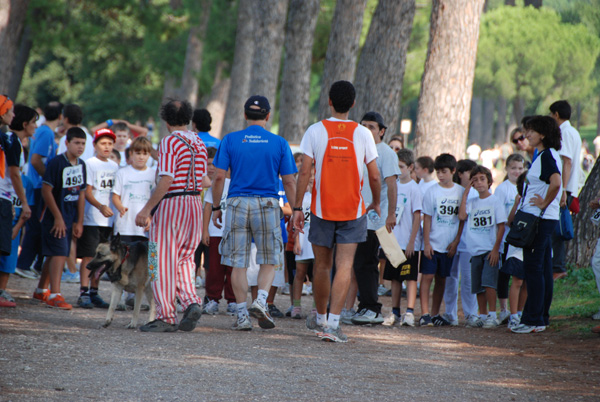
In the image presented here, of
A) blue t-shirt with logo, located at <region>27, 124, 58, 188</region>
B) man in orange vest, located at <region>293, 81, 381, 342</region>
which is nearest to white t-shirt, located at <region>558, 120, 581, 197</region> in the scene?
man in orange vest, located at <region>293, 81, 381, 342</region>

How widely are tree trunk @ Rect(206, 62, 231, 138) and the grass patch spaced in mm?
25134

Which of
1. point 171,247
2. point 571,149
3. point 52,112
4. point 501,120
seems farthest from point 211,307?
point 501,120

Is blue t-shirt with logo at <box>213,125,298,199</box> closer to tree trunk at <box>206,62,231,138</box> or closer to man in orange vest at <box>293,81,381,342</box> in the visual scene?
man in orange vest at <box>293,81,381,342</box>

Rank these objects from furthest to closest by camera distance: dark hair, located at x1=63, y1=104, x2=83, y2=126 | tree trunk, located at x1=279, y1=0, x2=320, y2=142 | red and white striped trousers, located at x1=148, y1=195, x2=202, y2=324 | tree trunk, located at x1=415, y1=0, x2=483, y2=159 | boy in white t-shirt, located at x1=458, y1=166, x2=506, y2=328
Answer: tree trunk, located at x1=279, y1=0, x2=320, y2=142 < tree trunk, located at x1=415, y1=0, x2=483, y2=159 < dark hair, located at x1=63, y1=104, x2=83, y2=126 < boy in white t-shirt, located at x1=458, y1=166, x2=506, y2=328 < red and white striped trousers, located at x1=148, y1=195, x2=202, y2=324

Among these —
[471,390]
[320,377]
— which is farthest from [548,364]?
[320,377]

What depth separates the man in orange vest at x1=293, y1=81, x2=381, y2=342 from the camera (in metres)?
7.68

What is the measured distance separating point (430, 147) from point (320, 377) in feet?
30.3

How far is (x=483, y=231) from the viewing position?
9422 millimetres

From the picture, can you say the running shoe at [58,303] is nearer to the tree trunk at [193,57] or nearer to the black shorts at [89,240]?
the black shorts at [89,240]

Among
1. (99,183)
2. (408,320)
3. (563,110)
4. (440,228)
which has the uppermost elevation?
(563,110)

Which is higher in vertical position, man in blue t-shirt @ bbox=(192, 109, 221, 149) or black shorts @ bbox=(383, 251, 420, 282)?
man in blue t-shirt @ bbox=(192, 109, 221, 149)

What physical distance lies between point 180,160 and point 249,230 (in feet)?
3.08

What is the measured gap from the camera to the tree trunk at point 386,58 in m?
16.0

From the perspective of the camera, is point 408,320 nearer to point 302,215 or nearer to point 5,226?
point 302,215
